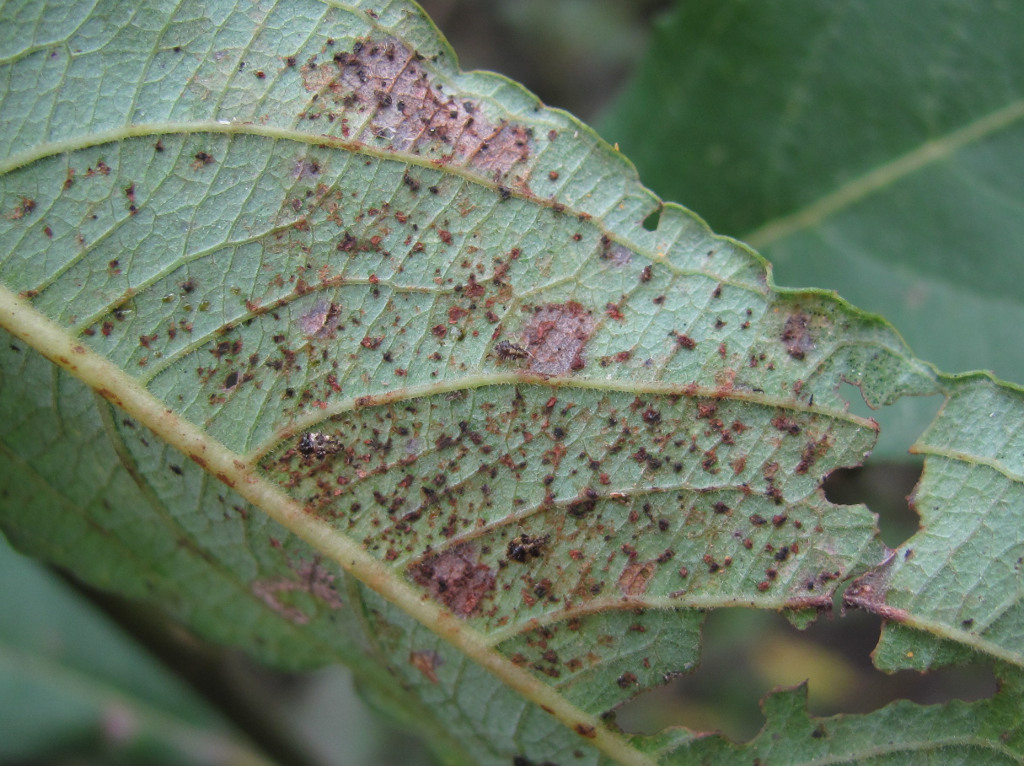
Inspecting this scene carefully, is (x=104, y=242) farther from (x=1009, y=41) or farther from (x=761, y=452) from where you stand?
(x=1009, y=41)

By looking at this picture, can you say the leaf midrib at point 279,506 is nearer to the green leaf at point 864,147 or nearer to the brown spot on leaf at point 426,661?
the brown spot on leaf at point 426,661

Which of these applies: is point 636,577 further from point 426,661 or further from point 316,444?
point 316,444

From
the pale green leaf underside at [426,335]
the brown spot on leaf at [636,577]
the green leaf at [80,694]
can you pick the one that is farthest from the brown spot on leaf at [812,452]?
the green leaf at [80,694]

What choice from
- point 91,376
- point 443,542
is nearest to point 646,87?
point 443,542

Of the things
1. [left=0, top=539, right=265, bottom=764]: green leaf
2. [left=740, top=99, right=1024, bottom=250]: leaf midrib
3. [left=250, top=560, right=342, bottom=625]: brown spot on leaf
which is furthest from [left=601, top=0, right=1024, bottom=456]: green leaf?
[left=0, top=539, right=265, bottom=764]: green leaf

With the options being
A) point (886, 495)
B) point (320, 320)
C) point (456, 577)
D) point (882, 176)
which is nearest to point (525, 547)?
point (456, 577)

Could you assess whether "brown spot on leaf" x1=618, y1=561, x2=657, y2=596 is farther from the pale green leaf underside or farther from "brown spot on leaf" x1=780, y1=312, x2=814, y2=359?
"brown spot on leaf" x1=780, y1=312, x2=814, y2=359
